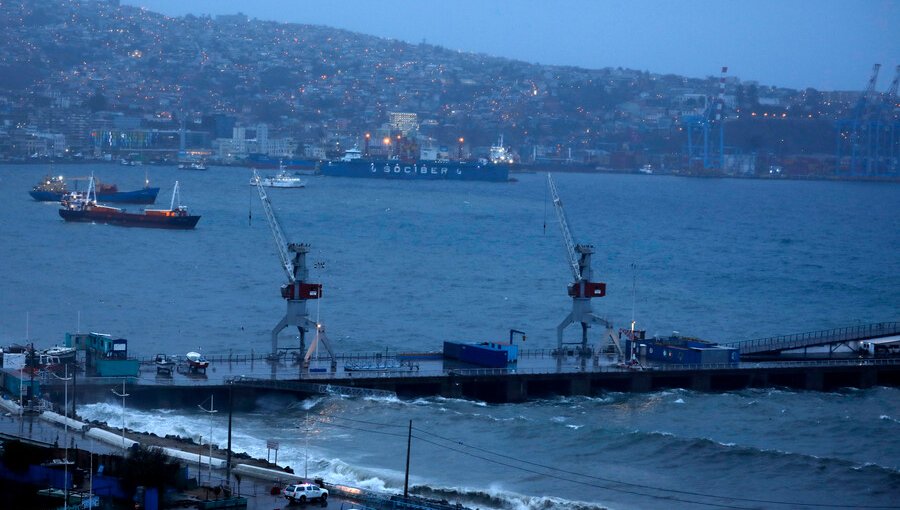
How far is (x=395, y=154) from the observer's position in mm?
133625

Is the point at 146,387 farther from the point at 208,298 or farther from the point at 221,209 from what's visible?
the point at 221,209

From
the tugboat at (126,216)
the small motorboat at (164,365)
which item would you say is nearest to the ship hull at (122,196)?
the tugboat at (126,216)

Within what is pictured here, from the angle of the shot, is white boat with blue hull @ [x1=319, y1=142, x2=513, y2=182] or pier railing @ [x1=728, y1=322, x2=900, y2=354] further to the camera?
white boat with blue hull @ [x1=319, y1=142, x2=513, y2=182]

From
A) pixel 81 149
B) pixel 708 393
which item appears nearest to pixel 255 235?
pixel 708 393

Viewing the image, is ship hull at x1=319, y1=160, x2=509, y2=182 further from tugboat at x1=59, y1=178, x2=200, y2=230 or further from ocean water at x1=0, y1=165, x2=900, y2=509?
tugboat at x1=59, y1=178, x2=200, y2=230

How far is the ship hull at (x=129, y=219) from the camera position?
203 ft

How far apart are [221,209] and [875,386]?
53176 mm

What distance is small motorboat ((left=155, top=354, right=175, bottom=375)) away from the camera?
22.9 m

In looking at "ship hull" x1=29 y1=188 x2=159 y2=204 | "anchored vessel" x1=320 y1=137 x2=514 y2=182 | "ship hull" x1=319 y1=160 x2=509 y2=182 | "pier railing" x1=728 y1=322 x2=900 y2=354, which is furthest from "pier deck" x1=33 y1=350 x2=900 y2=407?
"ship hull" x1=319 y1=160 x2=509 y2=182

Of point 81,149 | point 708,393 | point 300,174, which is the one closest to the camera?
point 708,393

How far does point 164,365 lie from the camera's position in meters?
23.3

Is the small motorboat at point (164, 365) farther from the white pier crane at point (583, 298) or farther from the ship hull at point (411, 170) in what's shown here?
the ship hull at point (411, 170)

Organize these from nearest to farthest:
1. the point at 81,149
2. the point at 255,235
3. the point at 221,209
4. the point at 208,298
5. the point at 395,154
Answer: the point at 208,298, the point at 255,235, the point at 221,209, the point at 395,154, the point at 81,149

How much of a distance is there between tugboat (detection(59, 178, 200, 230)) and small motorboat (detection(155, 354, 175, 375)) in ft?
125
